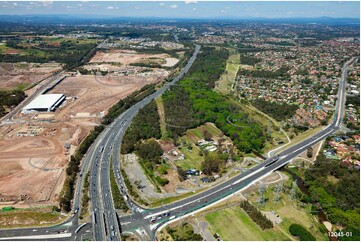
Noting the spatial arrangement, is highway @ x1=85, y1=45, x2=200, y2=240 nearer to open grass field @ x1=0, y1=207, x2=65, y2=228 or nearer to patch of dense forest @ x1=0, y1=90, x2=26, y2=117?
open grass field @ x1=0, y1=207, x2=65, y2=228

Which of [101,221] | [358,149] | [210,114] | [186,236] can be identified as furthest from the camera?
[210,114]

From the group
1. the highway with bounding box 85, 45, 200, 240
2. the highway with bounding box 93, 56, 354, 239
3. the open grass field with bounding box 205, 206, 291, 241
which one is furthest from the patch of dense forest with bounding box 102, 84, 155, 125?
the open grass field with bounding box 205, 206, 291, 241

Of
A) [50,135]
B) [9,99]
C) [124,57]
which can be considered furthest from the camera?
[124,57]

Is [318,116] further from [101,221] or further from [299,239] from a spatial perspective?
[101,221]

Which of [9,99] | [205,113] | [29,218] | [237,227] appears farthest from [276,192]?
[9,99]

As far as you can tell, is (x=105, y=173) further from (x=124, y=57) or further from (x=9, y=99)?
(x=124, y=57)

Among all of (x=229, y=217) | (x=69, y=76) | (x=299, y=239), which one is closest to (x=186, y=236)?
(x=229, y=217)
